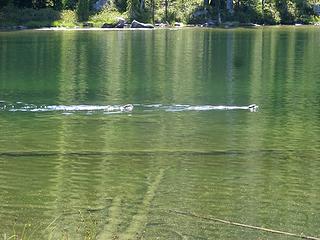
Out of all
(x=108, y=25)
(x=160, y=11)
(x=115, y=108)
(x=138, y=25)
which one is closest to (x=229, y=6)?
(x=160, y=11)

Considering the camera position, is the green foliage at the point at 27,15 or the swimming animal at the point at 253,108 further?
the green foliage at the point at 27,15

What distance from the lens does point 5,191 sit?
60.8 ft

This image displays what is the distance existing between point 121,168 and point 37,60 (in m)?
39.1

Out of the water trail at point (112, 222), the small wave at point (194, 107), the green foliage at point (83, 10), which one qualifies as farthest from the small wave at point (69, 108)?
the green foliage at point (83, 10)

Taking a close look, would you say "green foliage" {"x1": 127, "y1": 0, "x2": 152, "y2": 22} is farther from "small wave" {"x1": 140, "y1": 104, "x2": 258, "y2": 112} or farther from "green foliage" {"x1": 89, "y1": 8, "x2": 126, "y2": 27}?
"small wave" {"x1": 140, "y1": 104, "x2": 258, "y2": 112}

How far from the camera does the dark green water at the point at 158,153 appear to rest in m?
16.0

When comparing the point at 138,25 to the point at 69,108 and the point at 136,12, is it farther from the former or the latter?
the point at 69,108

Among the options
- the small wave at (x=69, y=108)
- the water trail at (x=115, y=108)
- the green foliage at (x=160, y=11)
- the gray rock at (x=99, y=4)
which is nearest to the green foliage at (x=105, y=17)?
the green foliage at (x=160, y=11)

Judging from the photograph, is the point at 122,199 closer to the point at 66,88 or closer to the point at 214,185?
the point at 214,185

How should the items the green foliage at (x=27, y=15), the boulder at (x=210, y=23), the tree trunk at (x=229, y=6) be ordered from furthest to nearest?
1. the tree trunk at (x=229, y=6)
2. the boulder at (x=210, y=23)
3. the green foliage at (x=27, y=15)

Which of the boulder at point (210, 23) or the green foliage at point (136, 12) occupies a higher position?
the green foliage at point (136, 12)

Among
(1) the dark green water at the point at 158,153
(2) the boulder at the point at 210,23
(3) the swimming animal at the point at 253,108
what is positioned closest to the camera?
(1) the dark green water at the point at 158,153

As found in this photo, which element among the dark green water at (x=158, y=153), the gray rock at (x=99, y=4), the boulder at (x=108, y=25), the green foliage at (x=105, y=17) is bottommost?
the dark green water at (x=158, y=153)

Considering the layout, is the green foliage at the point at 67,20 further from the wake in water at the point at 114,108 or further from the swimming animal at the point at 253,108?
the swimming animal at the point at 253,108
